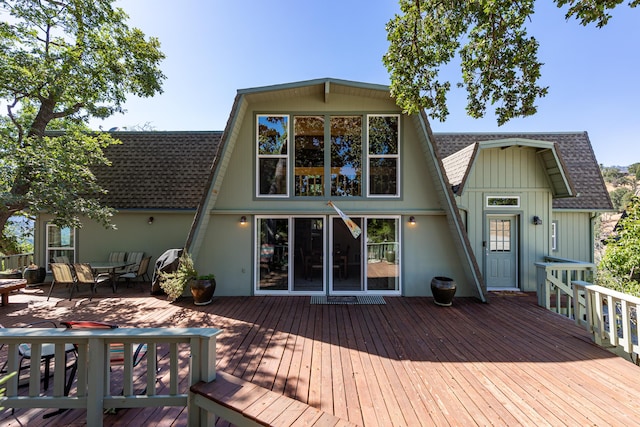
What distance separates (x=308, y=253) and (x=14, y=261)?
10390 millimetres

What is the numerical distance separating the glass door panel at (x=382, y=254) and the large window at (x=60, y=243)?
9.42m

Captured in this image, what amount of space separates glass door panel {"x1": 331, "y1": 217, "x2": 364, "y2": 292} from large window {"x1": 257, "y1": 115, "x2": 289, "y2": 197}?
184 centimetres

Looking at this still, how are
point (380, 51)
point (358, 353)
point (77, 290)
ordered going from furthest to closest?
point (77, 290) → point (380, 51) → point (358, 353)

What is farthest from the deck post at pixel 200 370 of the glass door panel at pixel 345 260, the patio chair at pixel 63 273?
the patio chair at pixel 63 273

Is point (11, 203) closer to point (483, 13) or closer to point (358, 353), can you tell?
point (358, 353)

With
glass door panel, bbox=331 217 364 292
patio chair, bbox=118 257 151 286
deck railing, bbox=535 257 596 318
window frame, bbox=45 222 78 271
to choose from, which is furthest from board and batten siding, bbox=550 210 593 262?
window frame, bbox=45 222 78 271

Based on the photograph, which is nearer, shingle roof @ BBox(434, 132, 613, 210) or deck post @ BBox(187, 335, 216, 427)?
deck post @ BBox(187, 335, 216, 427)

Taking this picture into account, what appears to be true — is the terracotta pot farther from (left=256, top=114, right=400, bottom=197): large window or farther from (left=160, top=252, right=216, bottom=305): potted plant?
(left=256, top=114, right=400, bottom=197): large window

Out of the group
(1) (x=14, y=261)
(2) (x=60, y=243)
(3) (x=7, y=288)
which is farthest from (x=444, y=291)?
(1) (x=14, y=261)

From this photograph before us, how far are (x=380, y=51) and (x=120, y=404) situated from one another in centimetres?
711

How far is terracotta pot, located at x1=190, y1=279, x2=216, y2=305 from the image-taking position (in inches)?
230

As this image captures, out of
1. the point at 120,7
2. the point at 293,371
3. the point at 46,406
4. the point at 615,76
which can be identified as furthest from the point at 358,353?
the point at 615,76

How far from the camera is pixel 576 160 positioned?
913cm

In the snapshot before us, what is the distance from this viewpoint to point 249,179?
21.9 feet
